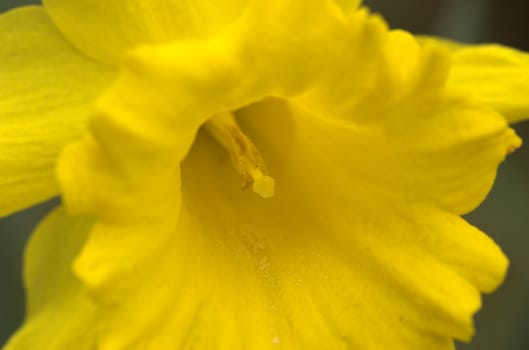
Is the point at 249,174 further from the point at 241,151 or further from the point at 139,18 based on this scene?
the point at 139,18

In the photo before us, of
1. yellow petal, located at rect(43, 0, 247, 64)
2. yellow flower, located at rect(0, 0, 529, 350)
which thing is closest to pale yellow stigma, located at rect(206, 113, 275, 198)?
yellow flower, located at rect(0, 0, 529, 350)

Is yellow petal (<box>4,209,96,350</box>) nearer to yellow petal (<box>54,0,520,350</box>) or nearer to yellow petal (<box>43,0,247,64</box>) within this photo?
yellow petal (<box>54,0,520,350</box>)

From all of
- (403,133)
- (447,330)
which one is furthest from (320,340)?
(403,133)

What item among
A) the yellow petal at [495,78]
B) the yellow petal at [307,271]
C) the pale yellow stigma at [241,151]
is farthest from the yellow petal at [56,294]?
the yellow petal at [495,78]

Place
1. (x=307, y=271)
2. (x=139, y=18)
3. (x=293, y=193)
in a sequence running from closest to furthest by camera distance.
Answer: (x=139, y=18)
(x=307, y=271)
(x=293, y=193)

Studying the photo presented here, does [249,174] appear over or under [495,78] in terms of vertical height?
under

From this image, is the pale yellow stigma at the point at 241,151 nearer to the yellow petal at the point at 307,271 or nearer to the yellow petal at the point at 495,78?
the yellow petal at the point at 307,271

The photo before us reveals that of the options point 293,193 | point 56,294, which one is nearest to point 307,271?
point 293,193
